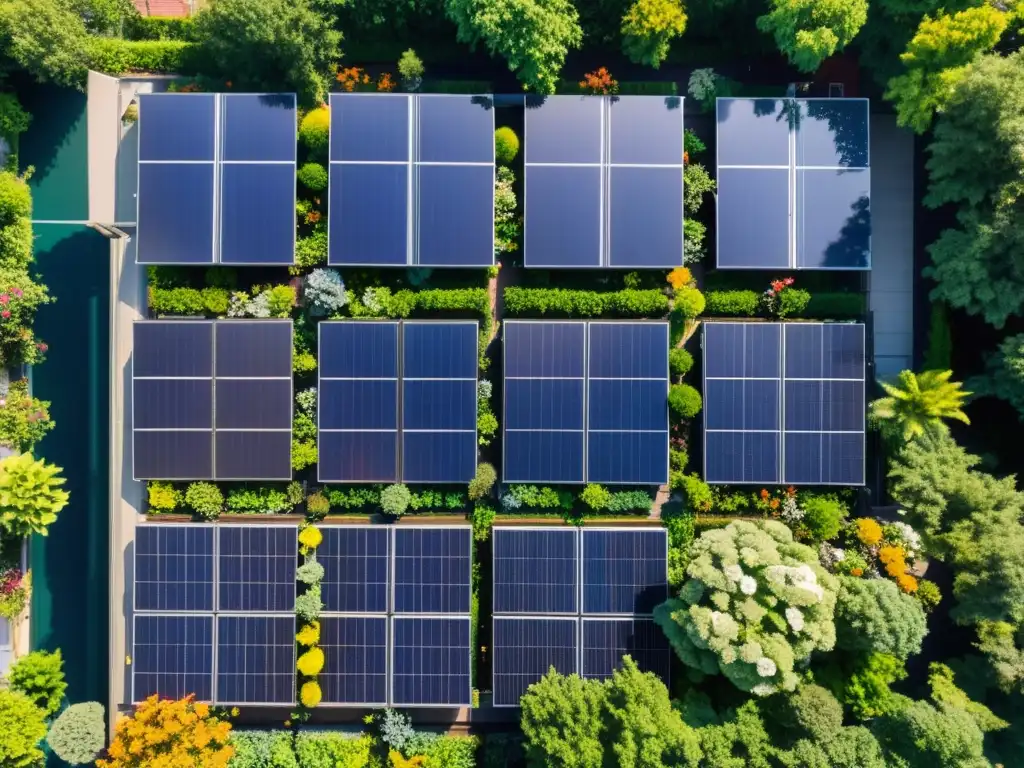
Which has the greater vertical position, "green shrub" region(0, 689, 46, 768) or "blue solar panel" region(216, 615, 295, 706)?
"blue solar panel" region(216, 615, 295, 706)

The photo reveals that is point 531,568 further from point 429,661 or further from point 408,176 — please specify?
point 408,176

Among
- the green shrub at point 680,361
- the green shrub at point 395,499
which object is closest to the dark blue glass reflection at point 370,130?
the green shrub at point 395,499

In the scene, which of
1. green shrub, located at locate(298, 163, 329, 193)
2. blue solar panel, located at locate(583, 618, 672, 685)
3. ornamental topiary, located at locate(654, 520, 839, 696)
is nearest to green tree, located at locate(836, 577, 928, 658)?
ornamental topiary, located at locate(654, 520, 839, 696)

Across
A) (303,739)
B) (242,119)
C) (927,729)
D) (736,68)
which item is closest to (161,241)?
(242,119)

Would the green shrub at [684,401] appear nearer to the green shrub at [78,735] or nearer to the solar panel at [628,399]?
the solar panel at [628,399]

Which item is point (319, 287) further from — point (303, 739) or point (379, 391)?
point (303, 739)

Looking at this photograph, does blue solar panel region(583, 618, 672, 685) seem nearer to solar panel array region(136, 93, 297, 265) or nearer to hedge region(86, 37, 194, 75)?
solar panel array region(136, 93, 297, 265)
